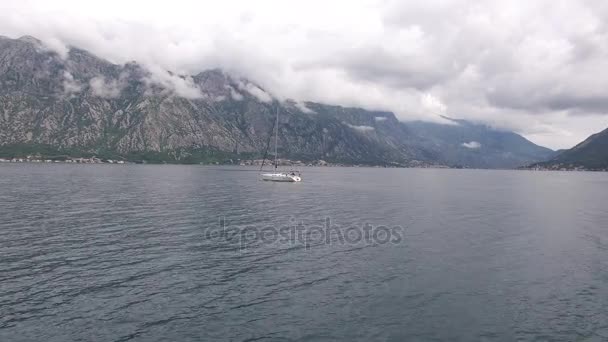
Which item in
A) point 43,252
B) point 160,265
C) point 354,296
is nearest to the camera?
point 354,296

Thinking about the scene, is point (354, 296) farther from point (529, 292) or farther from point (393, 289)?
point (529, 292)

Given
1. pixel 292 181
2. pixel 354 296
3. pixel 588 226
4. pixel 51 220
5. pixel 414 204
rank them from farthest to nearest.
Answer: pixel 292 181
pixel 414 204
pixel 588 226
pixel 51 220
pixel 354 296

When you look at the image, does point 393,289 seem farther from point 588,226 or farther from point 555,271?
point 588,226

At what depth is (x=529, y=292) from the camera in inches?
1378

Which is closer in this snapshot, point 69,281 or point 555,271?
point 69,281

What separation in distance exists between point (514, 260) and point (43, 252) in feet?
176

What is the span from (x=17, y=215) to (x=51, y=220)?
938 cm

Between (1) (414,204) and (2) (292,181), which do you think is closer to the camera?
(1) (414,204)

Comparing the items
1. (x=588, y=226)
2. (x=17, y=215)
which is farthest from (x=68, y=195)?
(x=588, y=226)

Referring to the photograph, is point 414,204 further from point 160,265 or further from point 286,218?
point 160,265

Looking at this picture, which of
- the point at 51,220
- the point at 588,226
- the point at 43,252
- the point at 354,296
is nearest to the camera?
the point at 354,296

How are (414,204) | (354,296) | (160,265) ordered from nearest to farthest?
(354,296), (160,265), (414,204)

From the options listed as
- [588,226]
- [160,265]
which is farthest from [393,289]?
[588,226]

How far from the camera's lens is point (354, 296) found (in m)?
33.2
